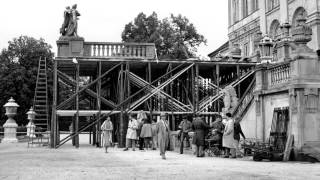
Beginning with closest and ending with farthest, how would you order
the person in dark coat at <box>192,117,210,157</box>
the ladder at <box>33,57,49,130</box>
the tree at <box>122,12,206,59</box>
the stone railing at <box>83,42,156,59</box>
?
the person in dark coat at <box>192,117,210,157</box>
the stone railing at <box>83,42,156,59</box>
the ladder at <box>33,57,49,130</box>
the tree at <box>122,12,206,59</box>

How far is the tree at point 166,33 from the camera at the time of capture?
57591 mm

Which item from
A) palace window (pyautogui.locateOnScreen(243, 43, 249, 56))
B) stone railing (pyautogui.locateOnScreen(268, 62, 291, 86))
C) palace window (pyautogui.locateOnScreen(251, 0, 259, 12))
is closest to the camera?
stone railing (pyautogui.locateOnScreen(268, 62, 291, 86))

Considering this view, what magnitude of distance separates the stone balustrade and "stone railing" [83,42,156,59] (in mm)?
10416

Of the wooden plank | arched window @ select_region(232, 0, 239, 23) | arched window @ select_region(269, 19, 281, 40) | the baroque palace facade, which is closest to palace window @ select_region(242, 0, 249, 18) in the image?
arched window @ select_region(232, 0, 239, 23)

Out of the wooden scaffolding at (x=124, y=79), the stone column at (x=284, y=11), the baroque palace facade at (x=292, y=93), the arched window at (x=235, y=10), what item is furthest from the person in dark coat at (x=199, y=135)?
the arched window at (x=235, y=10)

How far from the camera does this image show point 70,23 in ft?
93.6

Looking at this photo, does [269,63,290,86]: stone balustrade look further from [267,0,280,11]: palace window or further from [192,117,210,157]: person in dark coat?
[267,0,280,11]: palace window

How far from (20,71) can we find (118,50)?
1102 inches

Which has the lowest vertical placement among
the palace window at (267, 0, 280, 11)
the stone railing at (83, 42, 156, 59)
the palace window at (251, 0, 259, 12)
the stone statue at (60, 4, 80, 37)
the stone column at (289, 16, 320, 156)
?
the stone column at (289, 16, 320, 156)

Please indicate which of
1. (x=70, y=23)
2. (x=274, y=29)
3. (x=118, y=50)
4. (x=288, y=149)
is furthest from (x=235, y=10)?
(x=288, y=149)

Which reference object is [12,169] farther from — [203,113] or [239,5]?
[239,5]

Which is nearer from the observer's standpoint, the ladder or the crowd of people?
the crowd of people

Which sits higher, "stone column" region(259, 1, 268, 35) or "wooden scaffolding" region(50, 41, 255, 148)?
"stone column" region(259, 1, 268, 35)

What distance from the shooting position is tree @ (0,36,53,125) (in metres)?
52.6
